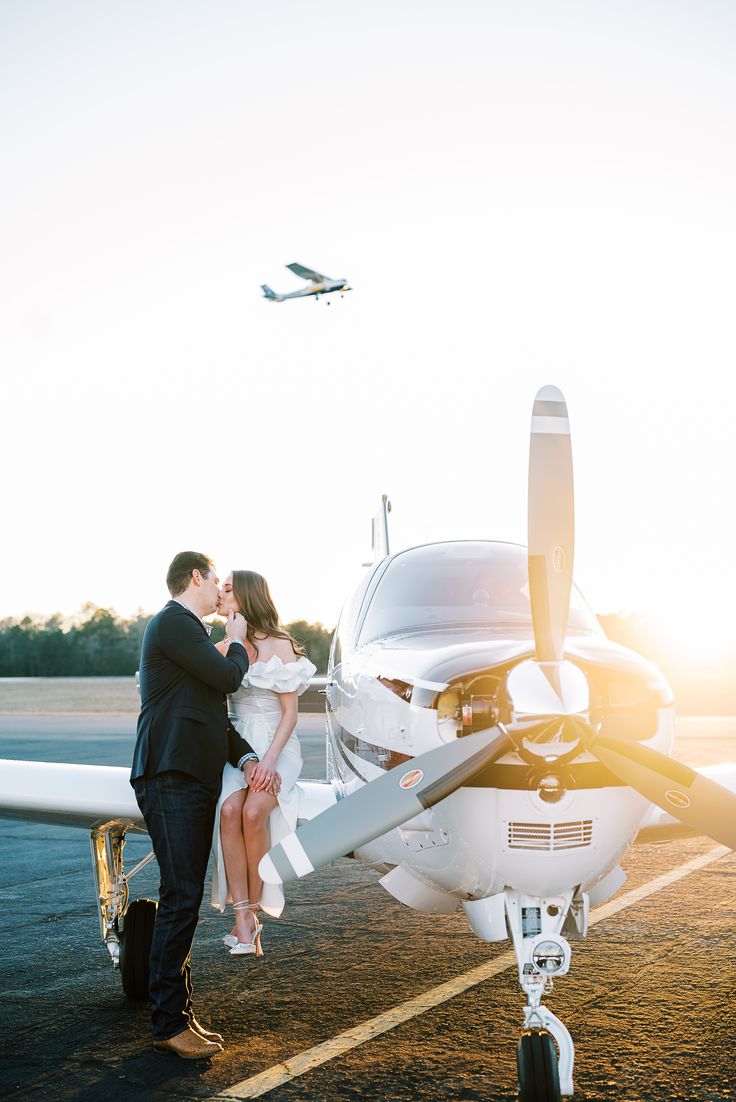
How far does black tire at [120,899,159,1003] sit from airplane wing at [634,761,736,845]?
7.78 feet

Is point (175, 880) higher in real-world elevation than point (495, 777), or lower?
lower

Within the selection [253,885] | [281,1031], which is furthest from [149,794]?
[281,1031]

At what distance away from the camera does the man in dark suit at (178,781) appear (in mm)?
4004

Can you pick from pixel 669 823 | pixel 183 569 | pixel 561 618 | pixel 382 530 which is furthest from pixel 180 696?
pixel 382 530

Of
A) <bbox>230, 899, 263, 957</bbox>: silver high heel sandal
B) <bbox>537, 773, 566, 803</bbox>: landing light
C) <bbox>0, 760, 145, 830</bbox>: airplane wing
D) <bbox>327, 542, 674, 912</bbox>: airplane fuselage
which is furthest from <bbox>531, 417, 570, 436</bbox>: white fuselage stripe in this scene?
<bbox>0, 760, 145, 830</bbox>: airplane wing

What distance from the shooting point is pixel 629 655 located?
3.88m

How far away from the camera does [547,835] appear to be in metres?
3.50

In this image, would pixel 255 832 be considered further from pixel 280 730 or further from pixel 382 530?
pixel 382 530

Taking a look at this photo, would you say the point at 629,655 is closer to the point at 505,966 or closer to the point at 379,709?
the point at 379,709

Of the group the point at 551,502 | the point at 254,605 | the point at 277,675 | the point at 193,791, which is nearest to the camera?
the point at 551,502

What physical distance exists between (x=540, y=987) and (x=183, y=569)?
7.22 feet

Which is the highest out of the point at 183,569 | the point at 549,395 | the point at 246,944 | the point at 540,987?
the point at 549,395

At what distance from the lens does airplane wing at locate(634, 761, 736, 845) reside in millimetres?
4562

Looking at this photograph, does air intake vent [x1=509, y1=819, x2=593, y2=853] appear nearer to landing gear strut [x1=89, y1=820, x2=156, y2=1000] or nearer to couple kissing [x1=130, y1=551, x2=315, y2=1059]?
couple kissing [x1=130, y1=551, x2=315, y2=1059]
